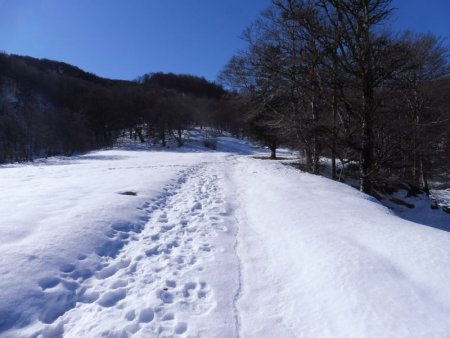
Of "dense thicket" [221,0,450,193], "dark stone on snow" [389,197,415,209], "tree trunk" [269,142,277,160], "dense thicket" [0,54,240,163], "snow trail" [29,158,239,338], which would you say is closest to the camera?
"snow trail" [29,158,239,338]

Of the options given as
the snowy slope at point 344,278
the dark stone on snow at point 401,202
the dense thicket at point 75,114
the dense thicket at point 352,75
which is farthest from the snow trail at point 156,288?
the dense thicket at point 75,114

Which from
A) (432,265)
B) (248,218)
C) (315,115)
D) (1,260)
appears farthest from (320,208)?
(315,115)

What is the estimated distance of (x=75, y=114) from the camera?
152 feet

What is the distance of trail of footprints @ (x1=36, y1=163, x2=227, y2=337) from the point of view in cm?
289

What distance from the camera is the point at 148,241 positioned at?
5.11 meters

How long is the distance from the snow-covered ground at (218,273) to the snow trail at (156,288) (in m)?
0.02

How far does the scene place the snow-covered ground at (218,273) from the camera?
9.31 feet

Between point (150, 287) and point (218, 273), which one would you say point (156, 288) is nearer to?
point (150, 287)

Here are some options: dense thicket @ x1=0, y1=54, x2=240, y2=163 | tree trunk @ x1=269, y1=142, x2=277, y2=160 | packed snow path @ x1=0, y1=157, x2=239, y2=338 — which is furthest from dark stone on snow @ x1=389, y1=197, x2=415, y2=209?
tree trunk @ x1=269, y1=142, x2=277, y2=160

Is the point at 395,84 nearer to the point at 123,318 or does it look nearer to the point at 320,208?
the point at 320,208

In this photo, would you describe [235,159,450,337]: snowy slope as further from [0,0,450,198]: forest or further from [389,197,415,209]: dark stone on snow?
[389,197,415,209]: dark stone on snow

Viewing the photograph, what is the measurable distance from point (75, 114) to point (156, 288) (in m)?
49.8

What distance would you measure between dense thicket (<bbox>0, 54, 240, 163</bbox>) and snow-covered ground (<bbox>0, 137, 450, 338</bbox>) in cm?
1830

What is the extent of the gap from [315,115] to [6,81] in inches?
3461
